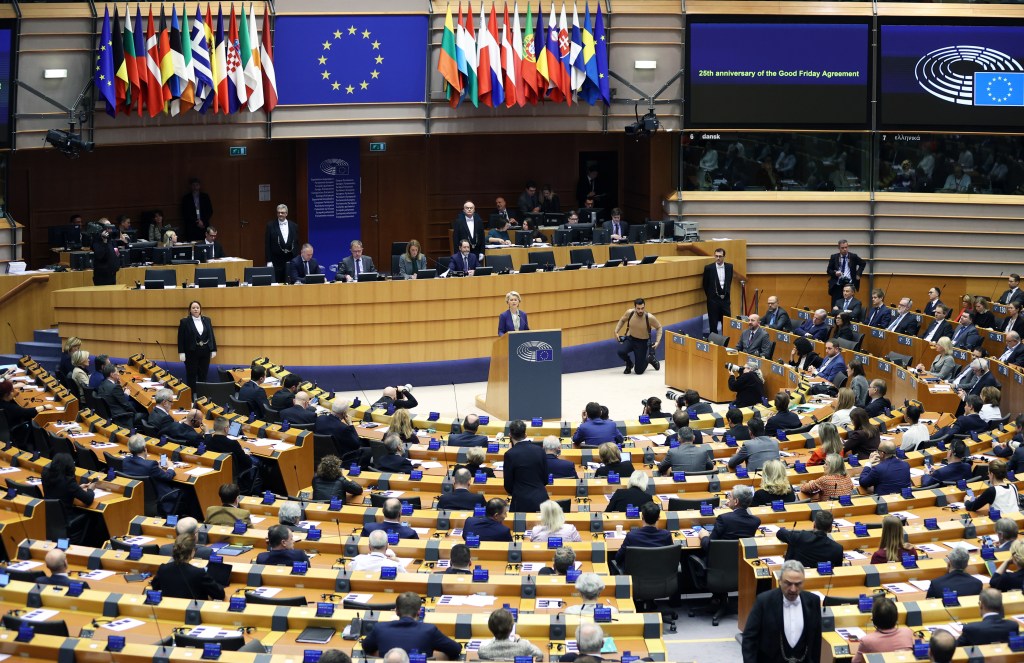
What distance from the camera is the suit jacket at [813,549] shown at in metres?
10.7

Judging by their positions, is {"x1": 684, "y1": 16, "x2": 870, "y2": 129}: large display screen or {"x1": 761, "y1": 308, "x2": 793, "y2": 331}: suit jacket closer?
{"x1": 761, "y1": 308, "x2": 793, "y2": 331}: suit jacket

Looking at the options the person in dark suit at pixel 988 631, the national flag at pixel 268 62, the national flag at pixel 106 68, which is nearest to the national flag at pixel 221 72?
the national flag at pixel 268 62

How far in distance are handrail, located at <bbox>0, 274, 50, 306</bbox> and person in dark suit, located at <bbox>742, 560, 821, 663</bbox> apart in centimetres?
1532

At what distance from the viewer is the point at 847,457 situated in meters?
14.1

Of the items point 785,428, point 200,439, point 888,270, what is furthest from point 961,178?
point 200,439

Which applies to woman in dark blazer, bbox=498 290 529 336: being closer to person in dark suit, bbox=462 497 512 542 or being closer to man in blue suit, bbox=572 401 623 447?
man in blue suit, bbox=572 401 623 447

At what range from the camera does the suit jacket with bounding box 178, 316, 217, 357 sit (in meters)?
19.2

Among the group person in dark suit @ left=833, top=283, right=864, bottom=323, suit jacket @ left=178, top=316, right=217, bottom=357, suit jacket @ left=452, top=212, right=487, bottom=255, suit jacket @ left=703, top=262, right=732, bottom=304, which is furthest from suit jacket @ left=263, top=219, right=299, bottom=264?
person in dark suit @ left=833, top=283, right=864, bottom=323

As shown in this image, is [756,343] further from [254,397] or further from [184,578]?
[184,578]

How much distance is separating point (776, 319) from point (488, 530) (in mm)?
11201

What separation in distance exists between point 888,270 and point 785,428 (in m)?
11.0

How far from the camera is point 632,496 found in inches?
481

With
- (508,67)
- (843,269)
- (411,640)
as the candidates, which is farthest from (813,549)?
(508,67)

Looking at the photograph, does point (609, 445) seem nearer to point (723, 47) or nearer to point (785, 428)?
point (785, 428)
